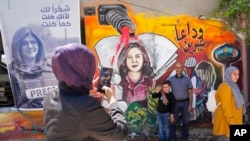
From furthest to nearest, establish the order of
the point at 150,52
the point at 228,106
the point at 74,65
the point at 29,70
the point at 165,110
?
the point at 150,52 → the point at 29,70 → the point at 165,110 → the point at 228,106 → the point at 74,65

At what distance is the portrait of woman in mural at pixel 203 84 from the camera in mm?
7551

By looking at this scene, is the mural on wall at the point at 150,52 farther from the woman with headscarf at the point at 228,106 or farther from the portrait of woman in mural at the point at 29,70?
the woman with headscarf at the point at 228,106

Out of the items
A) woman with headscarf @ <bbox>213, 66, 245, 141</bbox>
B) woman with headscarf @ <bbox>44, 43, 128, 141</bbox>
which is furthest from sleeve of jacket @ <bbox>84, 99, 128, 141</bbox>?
woman with headscarf @ <bbox>213, 66, 245, 141</bbox>

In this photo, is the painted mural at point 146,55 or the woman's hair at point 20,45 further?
the painted mural at point 146,55

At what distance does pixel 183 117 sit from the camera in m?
7.32

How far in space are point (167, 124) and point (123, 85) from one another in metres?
1.14

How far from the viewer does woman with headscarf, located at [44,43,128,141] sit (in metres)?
2.06

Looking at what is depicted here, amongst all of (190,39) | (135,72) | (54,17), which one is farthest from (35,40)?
(190,39)

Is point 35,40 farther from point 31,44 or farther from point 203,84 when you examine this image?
point 203,84

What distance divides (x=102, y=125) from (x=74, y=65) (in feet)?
1.21

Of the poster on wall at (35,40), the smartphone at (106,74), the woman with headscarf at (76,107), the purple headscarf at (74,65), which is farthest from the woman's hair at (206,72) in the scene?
the purple headscarf at (74,65)

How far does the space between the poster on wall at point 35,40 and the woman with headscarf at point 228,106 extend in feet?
9.28

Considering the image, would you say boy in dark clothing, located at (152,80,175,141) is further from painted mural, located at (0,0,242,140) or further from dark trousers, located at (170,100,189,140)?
painted mural, located at (0,0,242,140)

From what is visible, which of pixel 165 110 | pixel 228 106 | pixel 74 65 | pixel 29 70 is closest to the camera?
pixel 74 65
